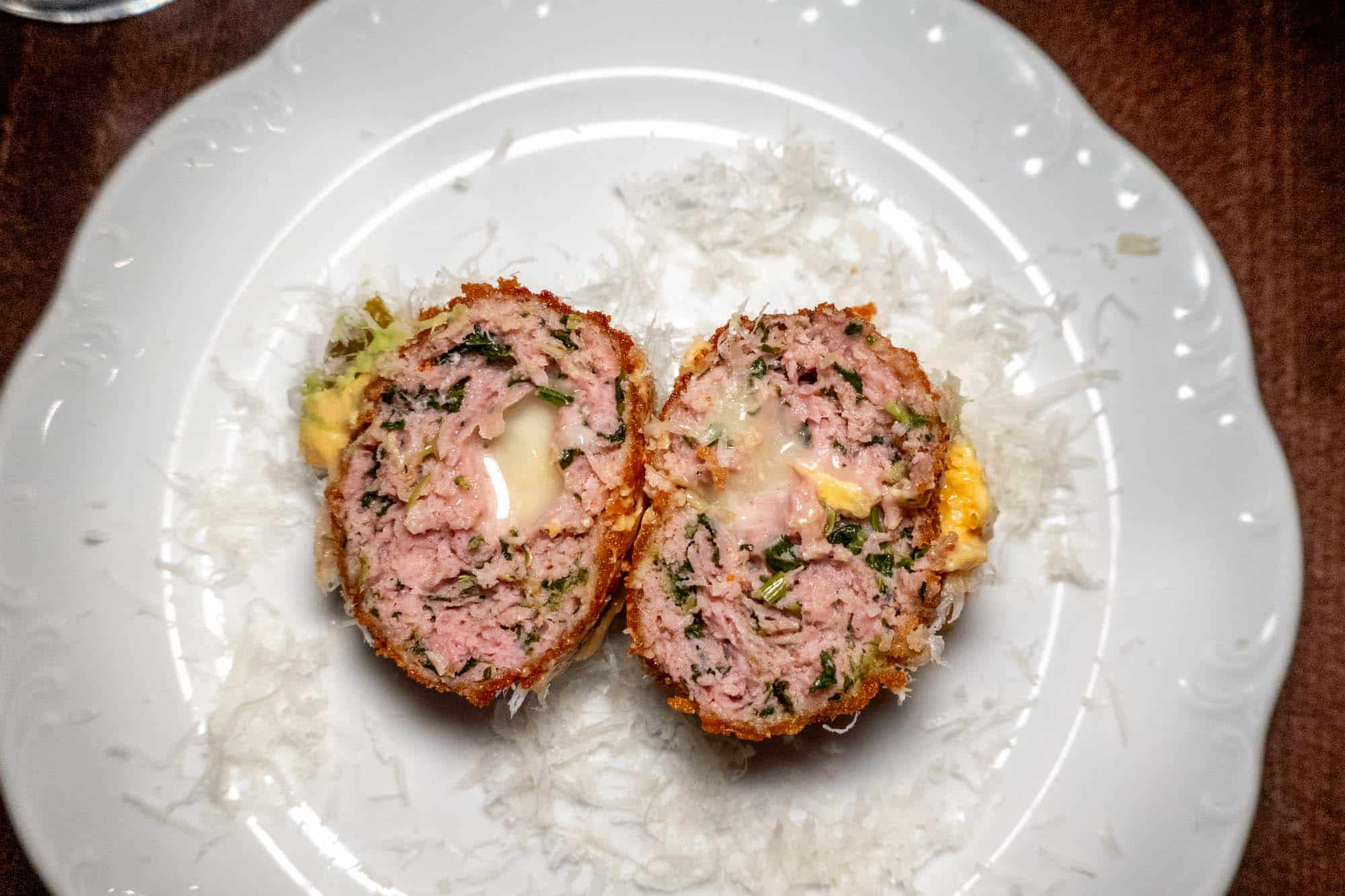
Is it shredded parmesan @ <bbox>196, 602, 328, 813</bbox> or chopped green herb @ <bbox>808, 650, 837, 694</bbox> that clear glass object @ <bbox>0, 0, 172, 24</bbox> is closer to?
shredded parmesan @ <bbox>196, 602, 328, 813</bbox>

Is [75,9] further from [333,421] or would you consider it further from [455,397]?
[455,397]

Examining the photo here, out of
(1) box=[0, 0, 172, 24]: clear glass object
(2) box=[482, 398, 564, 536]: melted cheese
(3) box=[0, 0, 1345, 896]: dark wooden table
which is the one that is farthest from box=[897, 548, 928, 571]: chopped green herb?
(1) box=[0, 0, 172, 24]: clear glass object

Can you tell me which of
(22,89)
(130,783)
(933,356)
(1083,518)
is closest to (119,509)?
(130,783)

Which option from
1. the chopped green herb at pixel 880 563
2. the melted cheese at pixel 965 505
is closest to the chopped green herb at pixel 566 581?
the chopped green herb at pixel 880 563

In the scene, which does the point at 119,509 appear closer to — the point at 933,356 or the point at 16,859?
the point at 16,859

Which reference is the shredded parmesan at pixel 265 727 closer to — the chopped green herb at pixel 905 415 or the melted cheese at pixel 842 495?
the melted cheese at pixel 842 495

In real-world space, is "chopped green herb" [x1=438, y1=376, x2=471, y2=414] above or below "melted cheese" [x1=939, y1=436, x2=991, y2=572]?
above
